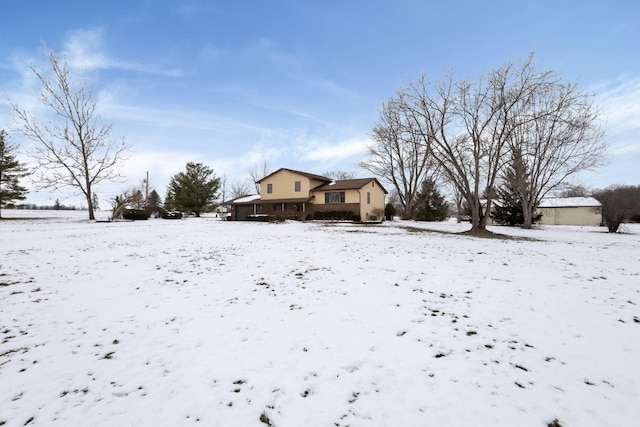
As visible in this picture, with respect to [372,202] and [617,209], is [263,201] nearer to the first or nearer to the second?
[372,202]

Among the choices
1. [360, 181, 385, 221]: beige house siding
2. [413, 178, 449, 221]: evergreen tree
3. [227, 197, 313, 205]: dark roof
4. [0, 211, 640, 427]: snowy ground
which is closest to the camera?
[0, 211, 640, 427]: snowy ground

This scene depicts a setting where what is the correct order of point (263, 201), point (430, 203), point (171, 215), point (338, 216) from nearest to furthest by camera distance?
point (338, 216)
point (171, 215)
point (263, 201)
point (430, 203)

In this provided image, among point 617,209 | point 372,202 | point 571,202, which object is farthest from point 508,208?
point 571,202

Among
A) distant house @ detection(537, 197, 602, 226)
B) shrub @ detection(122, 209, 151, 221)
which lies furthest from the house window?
distant house @ detection(537, 197, 602, 226)

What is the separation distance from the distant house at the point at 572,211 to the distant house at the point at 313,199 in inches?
959

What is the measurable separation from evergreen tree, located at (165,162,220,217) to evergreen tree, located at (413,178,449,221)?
115ft

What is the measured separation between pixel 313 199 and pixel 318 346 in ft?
98.5

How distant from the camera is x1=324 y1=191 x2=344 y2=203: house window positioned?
3224 cm

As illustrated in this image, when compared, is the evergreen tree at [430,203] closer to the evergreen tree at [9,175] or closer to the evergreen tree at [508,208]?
the evergreen tree at [508,208]

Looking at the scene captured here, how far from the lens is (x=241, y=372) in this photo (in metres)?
3.35

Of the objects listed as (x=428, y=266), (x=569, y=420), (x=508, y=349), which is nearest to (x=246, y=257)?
(x=428, y=266)

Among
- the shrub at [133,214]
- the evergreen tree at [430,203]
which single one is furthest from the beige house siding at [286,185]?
the evergreen tree at [430,203]

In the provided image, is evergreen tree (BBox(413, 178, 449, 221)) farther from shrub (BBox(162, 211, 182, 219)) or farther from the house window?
shrub (BBox(162, 211, 182, 219))

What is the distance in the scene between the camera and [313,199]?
1326 inches
